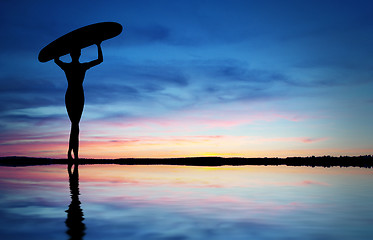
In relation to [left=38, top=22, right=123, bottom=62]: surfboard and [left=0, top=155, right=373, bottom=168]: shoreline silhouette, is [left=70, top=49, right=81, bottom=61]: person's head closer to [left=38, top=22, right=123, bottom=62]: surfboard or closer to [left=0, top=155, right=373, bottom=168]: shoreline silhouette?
[left=38, top=22, right=123, bottom=62]: surfboard

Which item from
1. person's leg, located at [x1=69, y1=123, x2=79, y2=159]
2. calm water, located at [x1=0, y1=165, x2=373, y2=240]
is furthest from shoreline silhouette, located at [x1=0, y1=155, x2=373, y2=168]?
calm water, located at [x1=0, y1=165, x2=373, y2=240]

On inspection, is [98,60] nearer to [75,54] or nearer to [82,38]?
[75,54]

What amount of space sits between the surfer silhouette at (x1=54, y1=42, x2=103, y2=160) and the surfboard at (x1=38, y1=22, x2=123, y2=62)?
38cm

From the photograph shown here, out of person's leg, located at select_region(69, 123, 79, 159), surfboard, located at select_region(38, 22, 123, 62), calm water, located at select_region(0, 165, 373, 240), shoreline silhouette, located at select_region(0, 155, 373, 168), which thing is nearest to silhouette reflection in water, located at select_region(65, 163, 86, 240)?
calm water, located at select_region(0, 165, 373, 240)

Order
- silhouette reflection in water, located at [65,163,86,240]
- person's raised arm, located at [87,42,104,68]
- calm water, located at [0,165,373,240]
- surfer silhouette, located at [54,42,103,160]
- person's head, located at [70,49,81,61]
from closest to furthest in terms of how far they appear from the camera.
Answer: silhouette reflection in water, located at [65,163,86,240]
calm water, located at [0,165,373,240]
person's raised arm, located at [87,42,104,68]
surfer silhouette, located at [54,42,103,160]
person's head, located at [70,49,81,61]

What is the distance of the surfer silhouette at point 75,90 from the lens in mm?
9305

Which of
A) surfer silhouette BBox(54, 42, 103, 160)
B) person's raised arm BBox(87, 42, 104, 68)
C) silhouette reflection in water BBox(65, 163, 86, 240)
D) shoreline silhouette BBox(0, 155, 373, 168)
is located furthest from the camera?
shoreline silhouette BBox(0, 155, 373, 168)

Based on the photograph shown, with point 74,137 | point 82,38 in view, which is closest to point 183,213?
point 74,137

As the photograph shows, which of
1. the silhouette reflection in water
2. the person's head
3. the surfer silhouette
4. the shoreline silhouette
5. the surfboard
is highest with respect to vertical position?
the surfboard

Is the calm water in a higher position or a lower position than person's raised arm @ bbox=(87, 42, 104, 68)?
lower

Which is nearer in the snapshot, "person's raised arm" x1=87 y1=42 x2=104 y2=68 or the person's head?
"person's raised arm" x1=87 y1=42 x2=104 y2=68

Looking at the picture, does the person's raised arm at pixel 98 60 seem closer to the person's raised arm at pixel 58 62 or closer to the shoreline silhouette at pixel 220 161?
the person's raised arm at pixel 58 62

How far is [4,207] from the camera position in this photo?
425cm

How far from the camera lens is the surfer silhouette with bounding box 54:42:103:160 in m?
9.30
